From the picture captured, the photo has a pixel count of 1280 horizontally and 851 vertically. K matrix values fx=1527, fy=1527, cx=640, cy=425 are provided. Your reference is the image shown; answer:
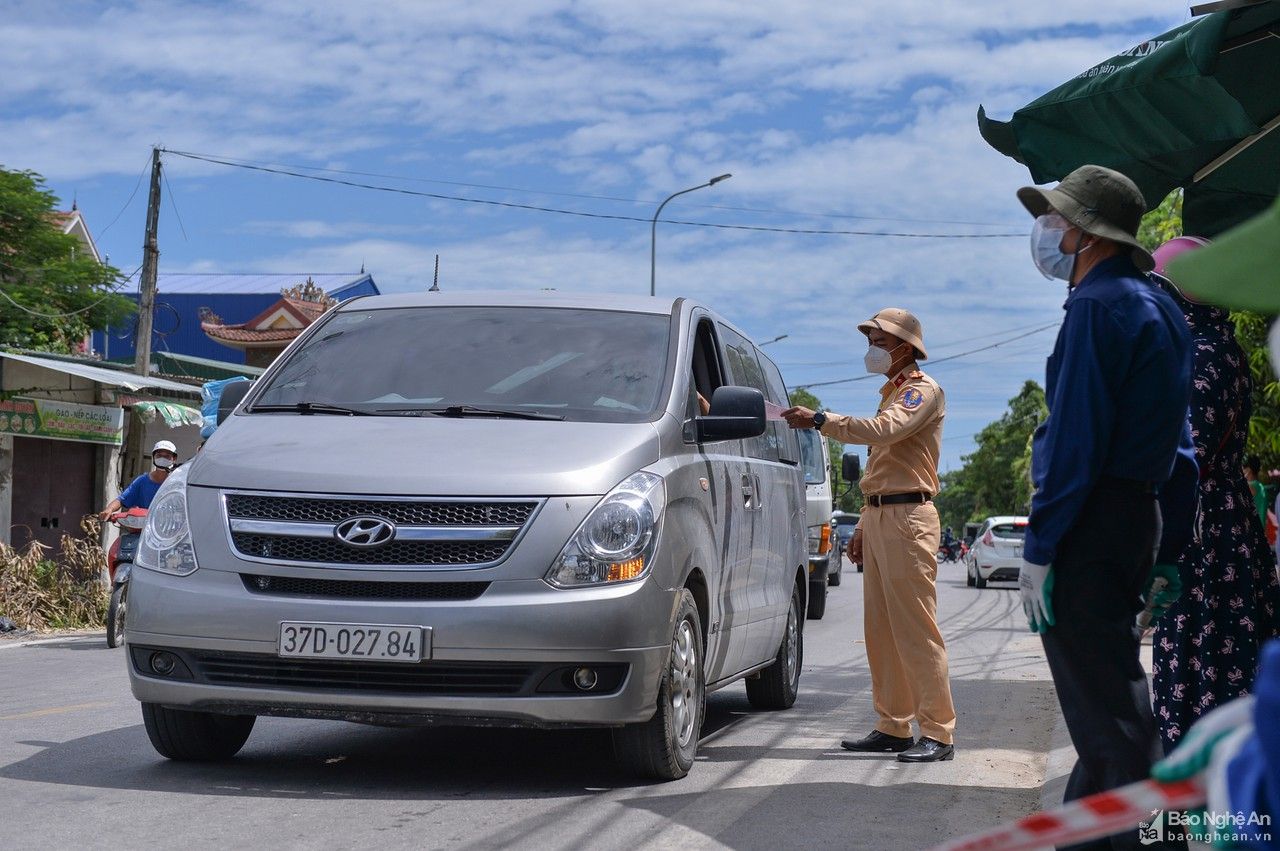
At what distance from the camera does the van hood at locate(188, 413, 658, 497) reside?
5520 mm

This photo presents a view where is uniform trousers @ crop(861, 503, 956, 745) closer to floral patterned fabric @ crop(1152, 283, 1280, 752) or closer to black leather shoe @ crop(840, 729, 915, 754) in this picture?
black leather shoe @ crop(840, 729, 915, 754)

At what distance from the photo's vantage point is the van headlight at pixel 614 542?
545 cm

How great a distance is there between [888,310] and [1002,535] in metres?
28.5

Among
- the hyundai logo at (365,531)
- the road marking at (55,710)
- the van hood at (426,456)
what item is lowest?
the road marking at (55,710)

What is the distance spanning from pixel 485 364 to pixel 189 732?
6.31 ft

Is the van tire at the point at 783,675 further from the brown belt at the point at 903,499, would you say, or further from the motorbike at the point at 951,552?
the motorbike at the point at 951,552

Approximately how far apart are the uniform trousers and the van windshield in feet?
4.35

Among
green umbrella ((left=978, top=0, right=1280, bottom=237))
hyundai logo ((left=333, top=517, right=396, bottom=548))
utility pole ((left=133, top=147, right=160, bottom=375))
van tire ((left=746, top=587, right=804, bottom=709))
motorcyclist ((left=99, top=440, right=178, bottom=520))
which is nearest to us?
hyundai logo ((left=333, top=517, right=396, bottom=548))

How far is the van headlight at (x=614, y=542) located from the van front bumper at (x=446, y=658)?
0.20 ft

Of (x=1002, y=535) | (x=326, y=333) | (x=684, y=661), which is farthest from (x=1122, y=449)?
(x=1002, y=535)

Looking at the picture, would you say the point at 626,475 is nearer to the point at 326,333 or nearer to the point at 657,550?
the point at 657,550

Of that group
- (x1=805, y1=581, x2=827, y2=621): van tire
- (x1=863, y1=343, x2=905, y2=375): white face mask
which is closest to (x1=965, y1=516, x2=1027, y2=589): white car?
(x1=805, y1=581, x2=827, y2=621): van tire

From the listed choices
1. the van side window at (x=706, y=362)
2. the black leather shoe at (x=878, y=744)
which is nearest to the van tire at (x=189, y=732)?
the van side window at (x=706, y=362)

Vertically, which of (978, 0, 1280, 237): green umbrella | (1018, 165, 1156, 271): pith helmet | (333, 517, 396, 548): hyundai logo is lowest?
(333, 517, 396, 548): hyundai logo
